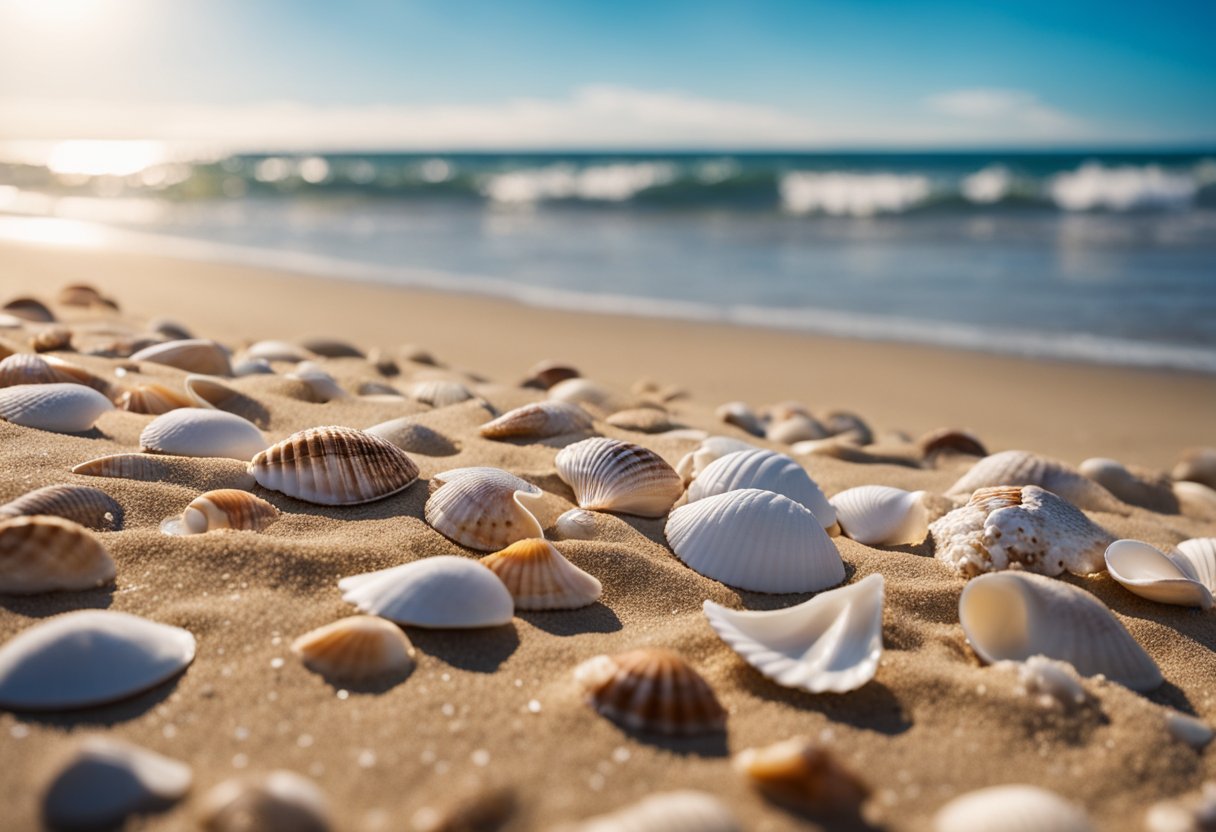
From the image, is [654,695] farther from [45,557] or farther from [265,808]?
[45,557]

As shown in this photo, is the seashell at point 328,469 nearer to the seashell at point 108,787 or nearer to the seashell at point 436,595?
the seashell at point 436,595

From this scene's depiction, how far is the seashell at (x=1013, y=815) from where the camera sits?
123 cm

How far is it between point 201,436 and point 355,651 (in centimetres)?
120

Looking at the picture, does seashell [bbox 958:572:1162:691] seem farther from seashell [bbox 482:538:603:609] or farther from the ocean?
the ocean

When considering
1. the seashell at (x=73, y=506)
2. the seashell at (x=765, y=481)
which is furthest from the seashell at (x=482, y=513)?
the seashell at (x=73, y=506)

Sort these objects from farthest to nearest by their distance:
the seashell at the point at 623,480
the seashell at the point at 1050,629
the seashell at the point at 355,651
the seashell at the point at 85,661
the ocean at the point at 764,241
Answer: the ocean at the point at 764,241, the seashell at the point at 623,480, the seashell at the point at 1050,629, the seashell at the point at 355,651, the seashell at the point at 85,661

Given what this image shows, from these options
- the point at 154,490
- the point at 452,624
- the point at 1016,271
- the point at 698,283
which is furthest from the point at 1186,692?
the point at 1016,271

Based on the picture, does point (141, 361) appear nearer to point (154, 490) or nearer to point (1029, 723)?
point (154, 490)

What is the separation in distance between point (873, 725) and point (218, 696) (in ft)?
3.79

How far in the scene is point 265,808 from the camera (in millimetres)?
1180

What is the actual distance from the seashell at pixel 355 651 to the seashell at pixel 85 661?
218 millimetres

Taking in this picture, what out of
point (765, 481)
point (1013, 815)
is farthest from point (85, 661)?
point (765, 481)

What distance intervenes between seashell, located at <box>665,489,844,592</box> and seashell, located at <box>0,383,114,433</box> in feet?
5.89

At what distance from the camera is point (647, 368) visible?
231 inches
